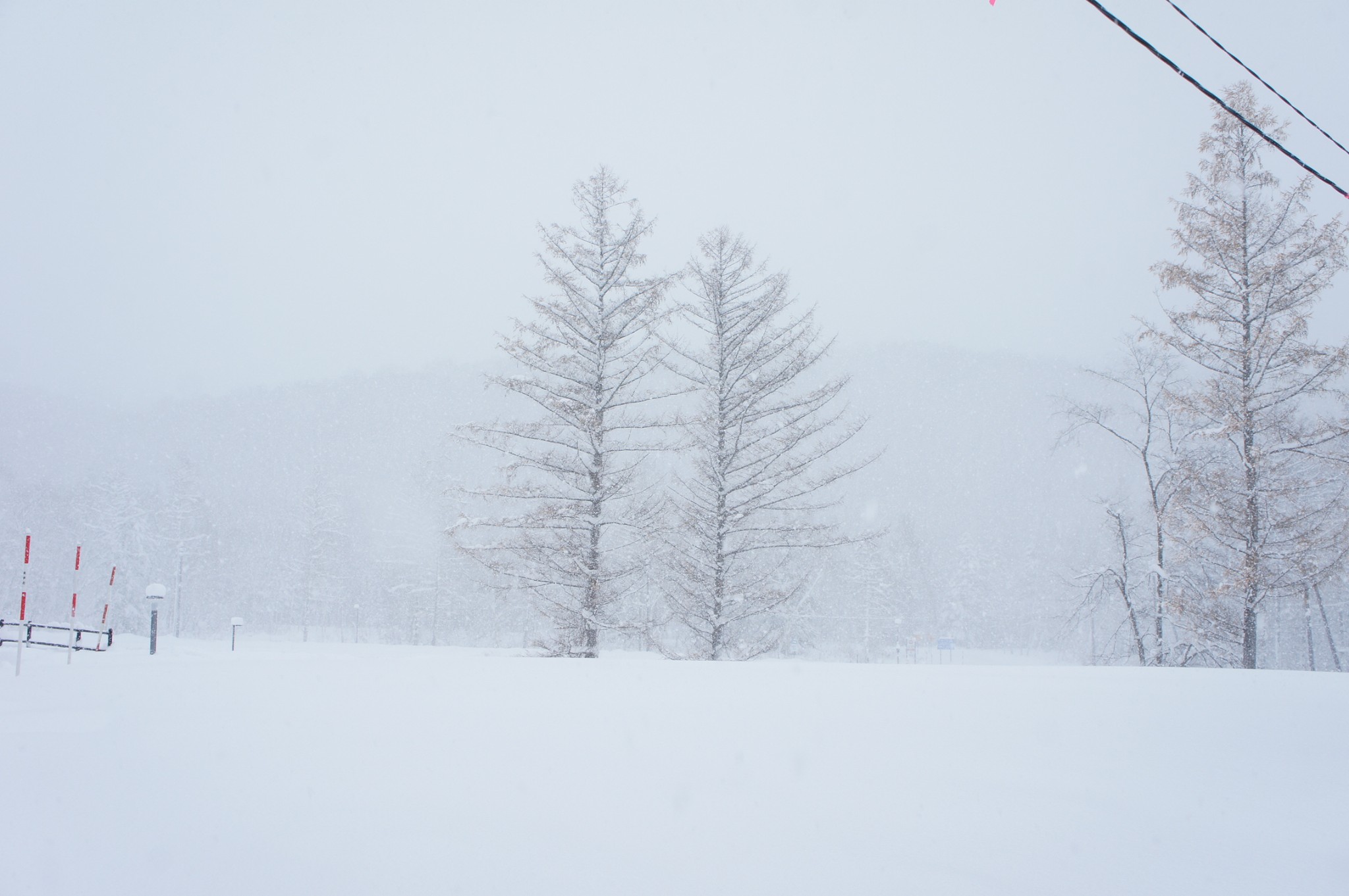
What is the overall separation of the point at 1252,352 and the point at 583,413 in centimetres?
1283

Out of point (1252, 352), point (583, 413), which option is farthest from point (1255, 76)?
point (583, 413)

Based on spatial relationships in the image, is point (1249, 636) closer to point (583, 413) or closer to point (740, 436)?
point (740, 436)

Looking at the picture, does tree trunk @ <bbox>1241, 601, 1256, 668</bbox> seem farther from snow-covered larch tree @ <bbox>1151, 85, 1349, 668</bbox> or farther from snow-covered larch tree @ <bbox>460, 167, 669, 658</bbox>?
snow-covered larch tree @ <bbox>460, 167, 669, 658</bbox>

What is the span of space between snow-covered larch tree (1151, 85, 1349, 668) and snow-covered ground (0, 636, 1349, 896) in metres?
9.03

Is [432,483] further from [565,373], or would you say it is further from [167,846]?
[167,846]

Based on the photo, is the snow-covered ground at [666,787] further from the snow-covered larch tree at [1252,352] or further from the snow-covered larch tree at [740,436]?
the snow-covered larch tree at [1252,352]

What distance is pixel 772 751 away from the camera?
12.8 ft

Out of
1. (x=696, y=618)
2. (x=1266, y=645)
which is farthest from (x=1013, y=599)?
(x=696, y=618)

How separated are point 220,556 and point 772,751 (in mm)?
70150

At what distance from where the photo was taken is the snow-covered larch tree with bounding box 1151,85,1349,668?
1231 centimetres

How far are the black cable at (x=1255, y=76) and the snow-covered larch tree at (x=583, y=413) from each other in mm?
9358

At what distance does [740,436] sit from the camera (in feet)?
45.3

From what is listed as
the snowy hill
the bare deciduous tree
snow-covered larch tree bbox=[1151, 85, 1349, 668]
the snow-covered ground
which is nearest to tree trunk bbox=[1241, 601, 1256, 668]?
snow-covered larch tree bbox=[1151, 85, 1349, 668]

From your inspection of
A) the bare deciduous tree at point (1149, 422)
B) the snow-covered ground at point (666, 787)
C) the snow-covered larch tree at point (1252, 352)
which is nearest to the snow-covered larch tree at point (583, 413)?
the snow-covered ground at point (666, 787)
